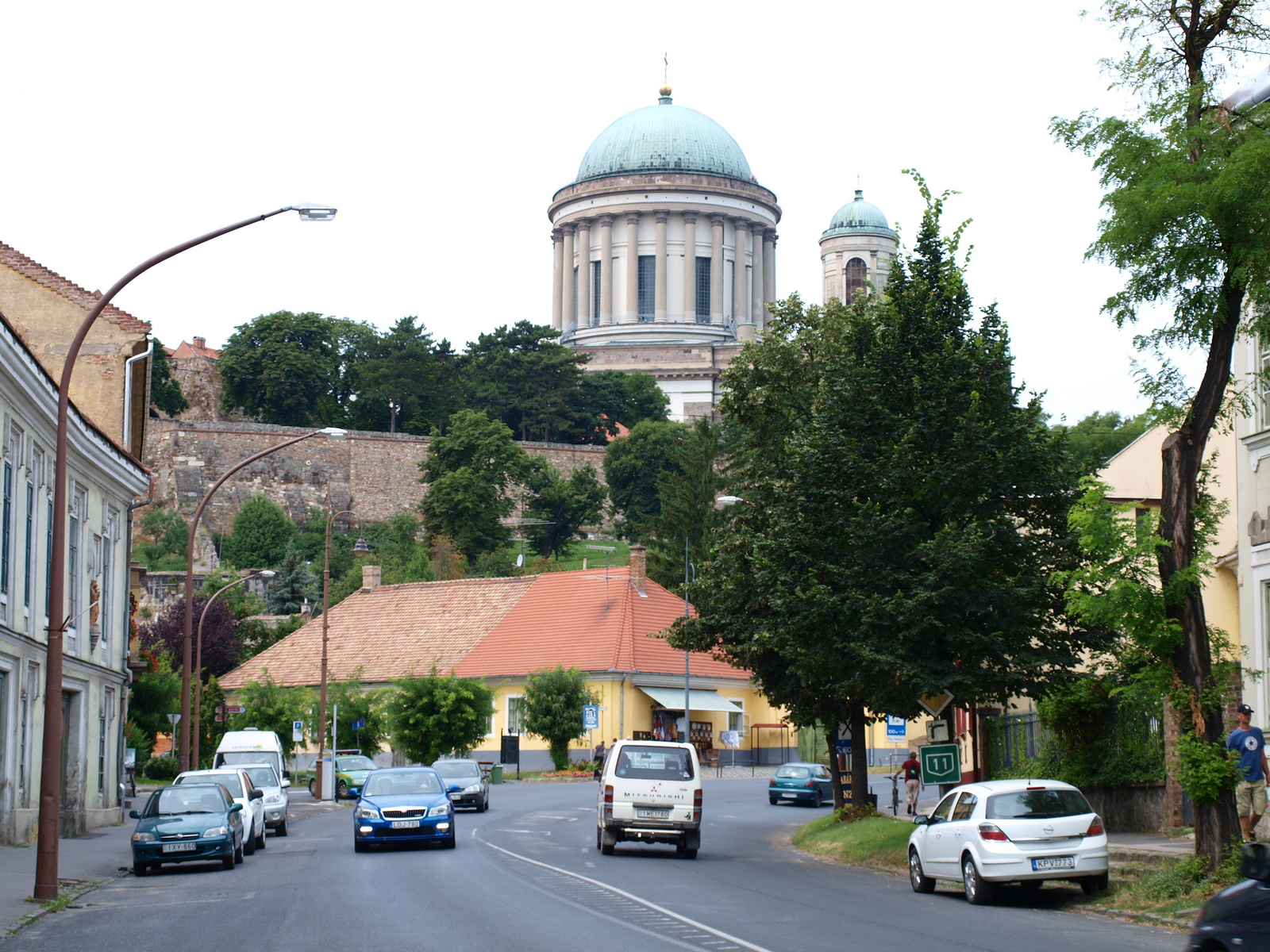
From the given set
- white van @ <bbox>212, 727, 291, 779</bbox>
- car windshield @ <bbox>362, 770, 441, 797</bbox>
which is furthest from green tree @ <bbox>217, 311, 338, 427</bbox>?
car windshield @ <bbox>362, 770, 441, 797</bbox>

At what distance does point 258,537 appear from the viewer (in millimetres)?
107125

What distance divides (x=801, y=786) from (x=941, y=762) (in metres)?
22.0

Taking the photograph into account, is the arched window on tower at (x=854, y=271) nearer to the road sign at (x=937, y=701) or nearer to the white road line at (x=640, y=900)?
the white road line at (x=640, y=900)

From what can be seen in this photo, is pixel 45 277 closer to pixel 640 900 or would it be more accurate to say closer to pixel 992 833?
pixel 640 900

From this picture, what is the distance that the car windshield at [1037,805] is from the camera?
61.2 ft

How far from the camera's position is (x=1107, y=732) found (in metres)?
26.2

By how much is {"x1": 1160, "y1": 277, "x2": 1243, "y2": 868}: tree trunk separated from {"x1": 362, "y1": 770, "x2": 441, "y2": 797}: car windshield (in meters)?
13.8

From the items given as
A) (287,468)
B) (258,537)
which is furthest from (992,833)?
(287,468)

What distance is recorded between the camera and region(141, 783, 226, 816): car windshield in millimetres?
24547

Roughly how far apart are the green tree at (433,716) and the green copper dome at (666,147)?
93.3 meters

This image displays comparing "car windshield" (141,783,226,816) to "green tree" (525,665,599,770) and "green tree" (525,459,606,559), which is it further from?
"green tree" (525,459,606,559)

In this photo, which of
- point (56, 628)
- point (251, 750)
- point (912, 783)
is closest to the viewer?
point (56, 628)

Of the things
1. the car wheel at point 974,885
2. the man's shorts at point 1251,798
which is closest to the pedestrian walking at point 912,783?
the man's shorts at point 1251,798

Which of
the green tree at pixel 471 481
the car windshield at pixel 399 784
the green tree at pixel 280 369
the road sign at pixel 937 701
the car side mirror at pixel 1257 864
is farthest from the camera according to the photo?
the green tree at pixel 280 369
